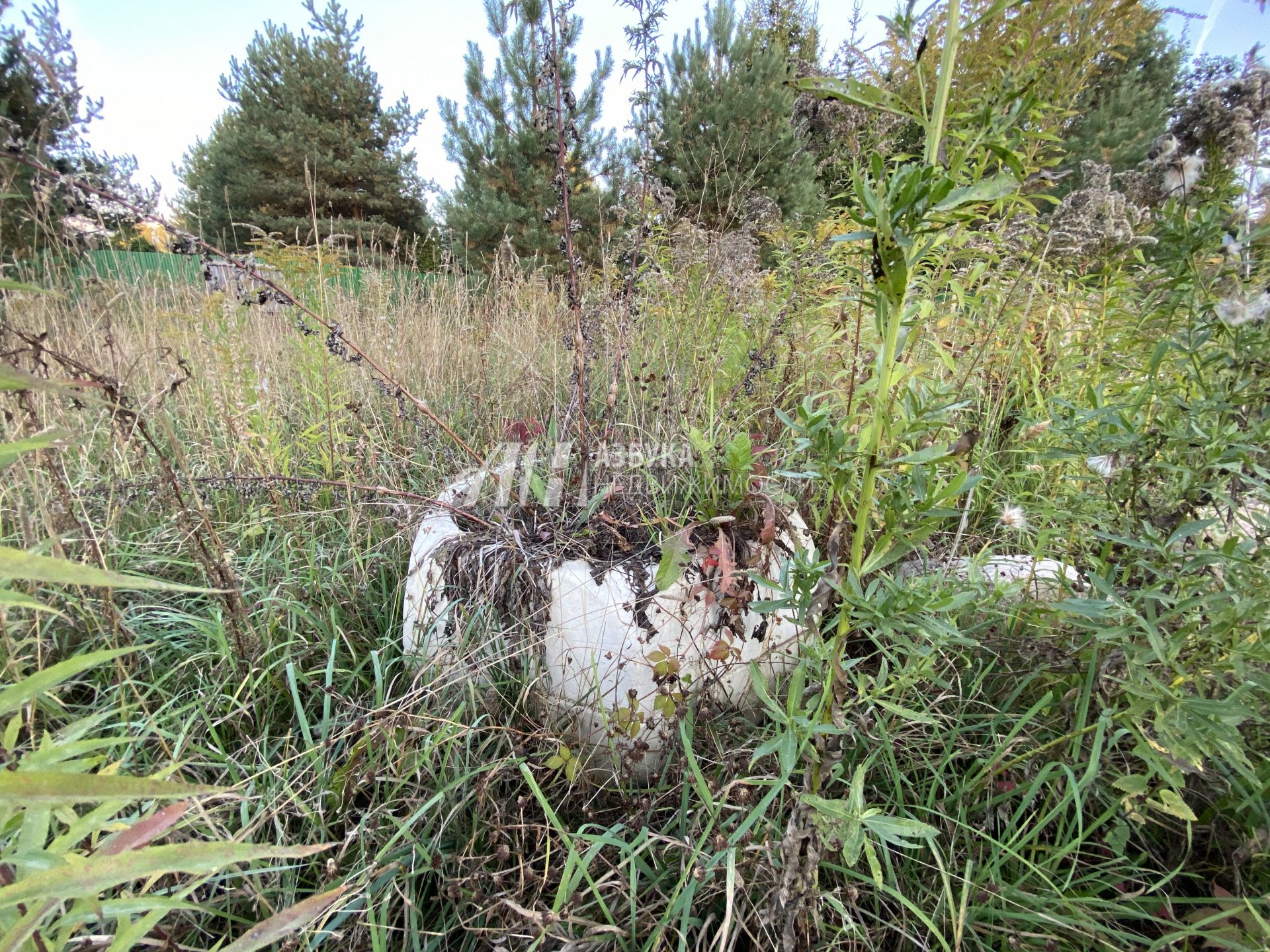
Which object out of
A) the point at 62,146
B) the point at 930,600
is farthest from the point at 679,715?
the point at 62,146

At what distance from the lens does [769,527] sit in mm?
1089

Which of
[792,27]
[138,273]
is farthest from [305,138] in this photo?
[792,27]

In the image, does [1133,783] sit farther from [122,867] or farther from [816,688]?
[122,867]

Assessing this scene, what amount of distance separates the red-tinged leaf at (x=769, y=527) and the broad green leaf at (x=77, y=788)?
35.2 inches

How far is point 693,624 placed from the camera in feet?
3.88

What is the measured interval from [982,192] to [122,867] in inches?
39.9

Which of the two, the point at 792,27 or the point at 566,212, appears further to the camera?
the point at 792,27

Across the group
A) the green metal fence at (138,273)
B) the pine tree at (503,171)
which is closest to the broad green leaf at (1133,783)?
the green metal fence at (138,273)

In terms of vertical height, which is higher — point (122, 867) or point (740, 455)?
point (740, 455)

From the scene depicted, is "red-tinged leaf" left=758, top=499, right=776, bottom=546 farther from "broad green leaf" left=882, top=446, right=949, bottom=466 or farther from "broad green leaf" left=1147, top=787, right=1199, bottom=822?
"broad green leaf" left=1147, top=787, right=1199, bottom=822

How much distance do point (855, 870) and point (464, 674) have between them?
0.84 metres

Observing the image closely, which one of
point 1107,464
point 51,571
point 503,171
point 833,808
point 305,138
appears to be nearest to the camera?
point 51,571

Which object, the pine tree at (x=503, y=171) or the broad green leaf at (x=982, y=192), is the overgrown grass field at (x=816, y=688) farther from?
the pine tree at (x=503, y=171)

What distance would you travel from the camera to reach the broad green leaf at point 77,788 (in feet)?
1.24
